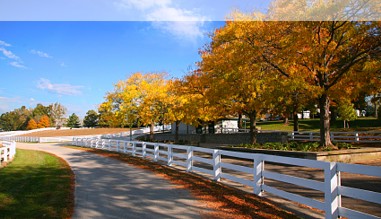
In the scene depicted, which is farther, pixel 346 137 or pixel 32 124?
pixel 32 124

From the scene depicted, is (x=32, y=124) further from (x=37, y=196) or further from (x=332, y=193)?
(x=332, y=193)

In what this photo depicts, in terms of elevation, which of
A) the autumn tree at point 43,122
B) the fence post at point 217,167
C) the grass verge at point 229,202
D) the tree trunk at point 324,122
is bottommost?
the grass verge at point 229,202

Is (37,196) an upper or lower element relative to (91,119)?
lower

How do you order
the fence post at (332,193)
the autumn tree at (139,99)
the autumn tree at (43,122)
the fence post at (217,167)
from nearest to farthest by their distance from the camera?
the fence post at (332,193), the fence post at (217,167), the autumn tree at (139,99), the autumn tree at (43,122)

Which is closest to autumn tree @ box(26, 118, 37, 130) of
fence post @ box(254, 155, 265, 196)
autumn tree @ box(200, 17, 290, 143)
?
autumn tree @ box(200, 17, 290, 143)

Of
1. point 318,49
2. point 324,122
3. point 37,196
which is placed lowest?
point 37,196

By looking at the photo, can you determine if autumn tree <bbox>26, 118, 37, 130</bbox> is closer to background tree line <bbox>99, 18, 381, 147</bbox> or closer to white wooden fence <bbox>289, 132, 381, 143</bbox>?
white wooden fence <bbox>289, 132, 381, 143</bbox>

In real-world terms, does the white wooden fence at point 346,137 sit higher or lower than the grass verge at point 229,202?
higher

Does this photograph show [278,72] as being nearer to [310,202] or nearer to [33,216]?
[310,202]

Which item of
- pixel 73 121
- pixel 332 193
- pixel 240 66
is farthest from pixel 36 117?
pixel 332 193

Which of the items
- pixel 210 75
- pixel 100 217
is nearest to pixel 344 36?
pixel 210 75

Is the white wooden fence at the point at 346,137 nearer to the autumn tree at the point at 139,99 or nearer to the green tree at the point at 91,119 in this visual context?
the autumn tree at the point at 139,99

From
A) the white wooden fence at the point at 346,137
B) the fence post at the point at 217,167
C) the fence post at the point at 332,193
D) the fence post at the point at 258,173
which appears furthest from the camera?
the white wooden fence at the point at 346,137

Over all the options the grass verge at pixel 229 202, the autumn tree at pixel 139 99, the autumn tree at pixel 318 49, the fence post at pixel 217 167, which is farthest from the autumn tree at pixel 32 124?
the fence post at pixel 217 167
